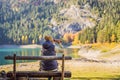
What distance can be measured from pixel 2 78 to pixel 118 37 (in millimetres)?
118185

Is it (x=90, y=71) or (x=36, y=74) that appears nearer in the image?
(x=36, y=74)

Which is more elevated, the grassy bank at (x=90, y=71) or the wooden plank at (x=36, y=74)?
the wooden plank at (x=36, y=74)

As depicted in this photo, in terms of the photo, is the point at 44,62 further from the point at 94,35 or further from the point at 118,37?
the point at 94,35

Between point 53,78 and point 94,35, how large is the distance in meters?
184

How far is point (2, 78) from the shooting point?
15.9 m

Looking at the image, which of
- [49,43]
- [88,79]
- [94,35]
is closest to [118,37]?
[94,35]

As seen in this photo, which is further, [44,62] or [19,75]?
[44,62]

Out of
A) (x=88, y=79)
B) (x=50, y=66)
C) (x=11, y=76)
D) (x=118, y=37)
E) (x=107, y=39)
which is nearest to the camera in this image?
(x=11, y=76)

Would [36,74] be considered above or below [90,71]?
above

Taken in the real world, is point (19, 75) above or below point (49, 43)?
below

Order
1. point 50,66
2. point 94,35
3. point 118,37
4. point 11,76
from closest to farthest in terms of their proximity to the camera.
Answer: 1. point 11,76
2. point 50,66
3. point 118,37
4. point 94,35

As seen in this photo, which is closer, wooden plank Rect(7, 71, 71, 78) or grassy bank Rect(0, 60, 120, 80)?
wooden plank Rect(7, 71, 71, 78)

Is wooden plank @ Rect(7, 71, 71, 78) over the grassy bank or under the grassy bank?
over

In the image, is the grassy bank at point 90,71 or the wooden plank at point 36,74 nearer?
the wooden plank at point 36,74
